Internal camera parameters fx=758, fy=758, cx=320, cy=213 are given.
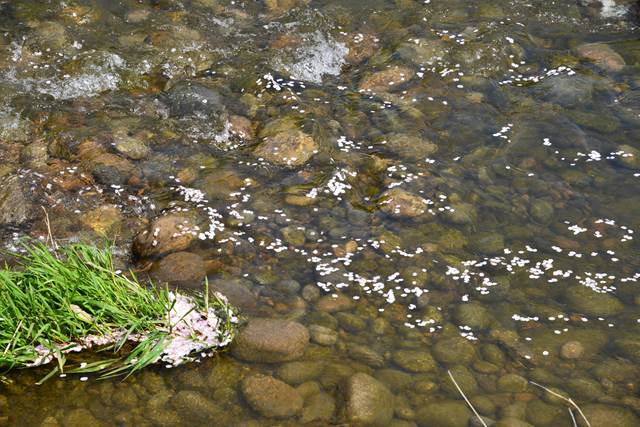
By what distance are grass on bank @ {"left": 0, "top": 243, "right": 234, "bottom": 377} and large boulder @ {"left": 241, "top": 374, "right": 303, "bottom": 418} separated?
408mm

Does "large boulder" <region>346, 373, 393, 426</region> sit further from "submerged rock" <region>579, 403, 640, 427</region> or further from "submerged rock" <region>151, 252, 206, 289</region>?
"submerged rock" <region>151, 252, 206, 289</region>

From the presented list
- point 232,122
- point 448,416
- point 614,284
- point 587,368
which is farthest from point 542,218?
point 232,122

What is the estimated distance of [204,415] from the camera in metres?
4.45

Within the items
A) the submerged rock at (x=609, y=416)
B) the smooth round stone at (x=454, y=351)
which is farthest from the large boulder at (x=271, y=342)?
the submerged rock at (x=609, y=416)

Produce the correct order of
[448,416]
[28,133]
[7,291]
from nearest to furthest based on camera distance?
[448,416] < [7,291] < [28,133]

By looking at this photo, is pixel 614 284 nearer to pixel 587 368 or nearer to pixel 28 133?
pixel 587 368

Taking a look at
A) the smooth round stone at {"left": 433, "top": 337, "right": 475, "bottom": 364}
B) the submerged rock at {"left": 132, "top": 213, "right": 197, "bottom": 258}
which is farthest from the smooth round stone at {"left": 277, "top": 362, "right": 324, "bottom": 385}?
the submerged rock at {"left": 132, "top": 213, "right": 197, "bottom": 258}

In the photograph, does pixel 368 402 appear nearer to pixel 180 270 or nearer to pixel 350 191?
pixel 180 270

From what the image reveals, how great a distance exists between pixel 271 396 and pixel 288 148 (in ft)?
8.90

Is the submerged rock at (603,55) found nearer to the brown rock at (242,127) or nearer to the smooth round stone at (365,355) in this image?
the brown rock at (242,127)

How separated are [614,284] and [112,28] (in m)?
6.05

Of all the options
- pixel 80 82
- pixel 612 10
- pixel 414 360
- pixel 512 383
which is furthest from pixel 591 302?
pixel 80 82

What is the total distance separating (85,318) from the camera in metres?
4.74

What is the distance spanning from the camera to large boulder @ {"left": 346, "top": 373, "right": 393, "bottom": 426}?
14.4 feet
